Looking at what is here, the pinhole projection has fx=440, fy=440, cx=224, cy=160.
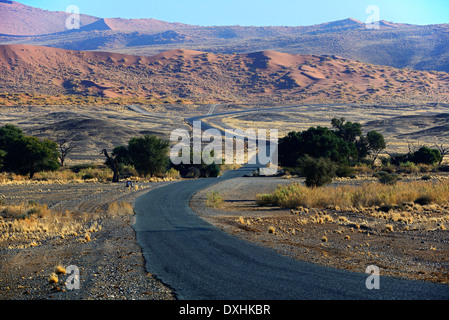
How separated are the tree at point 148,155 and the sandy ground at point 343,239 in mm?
20014

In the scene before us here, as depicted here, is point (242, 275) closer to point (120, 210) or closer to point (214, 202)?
point (120, 210)

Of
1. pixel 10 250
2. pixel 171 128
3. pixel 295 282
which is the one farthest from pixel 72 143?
pixel 295 282

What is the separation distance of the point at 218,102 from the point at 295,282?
13548 cm

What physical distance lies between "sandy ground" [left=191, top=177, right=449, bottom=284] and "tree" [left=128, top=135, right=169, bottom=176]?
20014mm

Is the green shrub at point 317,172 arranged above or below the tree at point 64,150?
above

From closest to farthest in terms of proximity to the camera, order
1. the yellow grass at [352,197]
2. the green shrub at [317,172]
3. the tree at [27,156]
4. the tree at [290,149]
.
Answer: the yellow grass at [352,197], the green shrub at [317,172], the tree at [27,156], the tree at [290,149]

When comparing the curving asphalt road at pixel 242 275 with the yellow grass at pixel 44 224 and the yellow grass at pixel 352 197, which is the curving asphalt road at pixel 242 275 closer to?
the yellow grass at pixel 44 224

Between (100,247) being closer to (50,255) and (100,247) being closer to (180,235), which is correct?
(50,255)

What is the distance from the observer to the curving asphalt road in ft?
27.8

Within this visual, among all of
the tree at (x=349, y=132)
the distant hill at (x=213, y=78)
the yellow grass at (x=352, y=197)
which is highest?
the distant hill at (x=213, y=78)

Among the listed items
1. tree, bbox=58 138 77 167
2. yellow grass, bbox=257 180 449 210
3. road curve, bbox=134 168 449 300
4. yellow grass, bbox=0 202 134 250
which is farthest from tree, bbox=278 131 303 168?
road curve, bbox=134 168 449 300

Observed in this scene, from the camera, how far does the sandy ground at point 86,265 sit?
354 inches

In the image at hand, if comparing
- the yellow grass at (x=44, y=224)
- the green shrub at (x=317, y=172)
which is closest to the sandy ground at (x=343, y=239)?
the yellow grass at (x=44, y=224)

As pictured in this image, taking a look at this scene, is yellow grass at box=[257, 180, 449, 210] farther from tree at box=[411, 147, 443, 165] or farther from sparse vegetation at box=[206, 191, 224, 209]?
tree at box=[411, 147, 443, 165]
